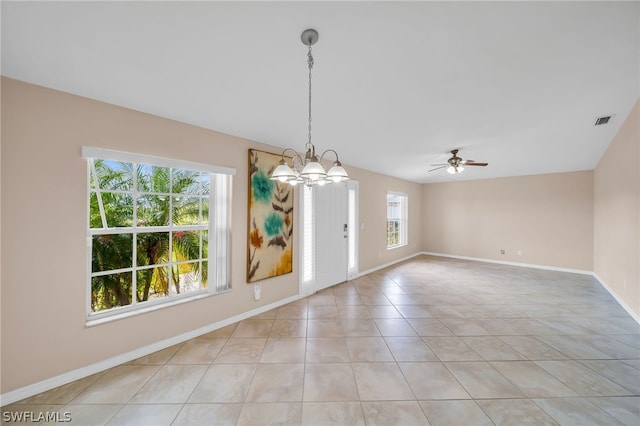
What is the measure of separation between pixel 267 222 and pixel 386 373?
2.28m

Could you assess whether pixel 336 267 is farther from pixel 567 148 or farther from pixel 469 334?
pixel 567 148

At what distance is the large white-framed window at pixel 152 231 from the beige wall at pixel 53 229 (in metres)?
0.11

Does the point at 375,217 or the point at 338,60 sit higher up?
the point at 338,60

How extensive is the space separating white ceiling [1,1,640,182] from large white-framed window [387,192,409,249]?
357 centimetres

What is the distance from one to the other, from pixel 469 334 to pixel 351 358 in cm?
153

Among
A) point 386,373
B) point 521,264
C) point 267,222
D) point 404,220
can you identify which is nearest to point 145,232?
point 267,222

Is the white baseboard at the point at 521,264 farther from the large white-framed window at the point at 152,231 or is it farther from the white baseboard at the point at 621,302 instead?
the large white-framed window at the point at 152,231

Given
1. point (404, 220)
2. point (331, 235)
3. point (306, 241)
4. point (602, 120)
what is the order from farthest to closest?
point (404, 220)
point (331, 235)
point (306, 241)
point (602, 120)

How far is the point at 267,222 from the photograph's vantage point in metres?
3.38

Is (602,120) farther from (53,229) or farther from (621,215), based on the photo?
(53,229)

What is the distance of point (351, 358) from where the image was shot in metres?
2.31

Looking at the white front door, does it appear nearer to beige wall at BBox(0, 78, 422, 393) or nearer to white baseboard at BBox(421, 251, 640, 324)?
beige wall at BBox(0, 78, 422, 393)

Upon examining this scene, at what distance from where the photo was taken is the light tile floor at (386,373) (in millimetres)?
1679

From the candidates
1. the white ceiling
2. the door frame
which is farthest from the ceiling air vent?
the door frame
